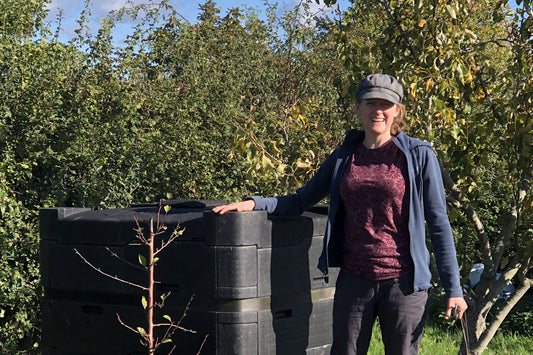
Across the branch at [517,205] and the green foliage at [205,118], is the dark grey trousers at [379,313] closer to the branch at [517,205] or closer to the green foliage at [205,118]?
the green foliage at [205,118]

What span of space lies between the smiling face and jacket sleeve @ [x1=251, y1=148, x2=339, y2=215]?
11.0 inches

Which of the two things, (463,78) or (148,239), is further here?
(463,78)

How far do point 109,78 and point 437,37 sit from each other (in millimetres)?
3018

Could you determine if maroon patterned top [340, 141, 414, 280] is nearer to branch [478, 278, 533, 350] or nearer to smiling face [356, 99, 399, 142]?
smiling face [356, 99, 399, 142]

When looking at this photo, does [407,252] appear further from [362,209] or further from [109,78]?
[109,78]

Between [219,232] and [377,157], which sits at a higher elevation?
[377,157]

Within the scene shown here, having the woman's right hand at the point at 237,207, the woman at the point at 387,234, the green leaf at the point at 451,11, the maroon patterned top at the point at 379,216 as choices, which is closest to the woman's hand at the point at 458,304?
the woman at the point at 387,234

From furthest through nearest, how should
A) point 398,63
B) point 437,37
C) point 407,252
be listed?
1. point 398,63
2. point 437,37
3. point 407,252

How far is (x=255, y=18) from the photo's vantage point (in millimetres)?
9969

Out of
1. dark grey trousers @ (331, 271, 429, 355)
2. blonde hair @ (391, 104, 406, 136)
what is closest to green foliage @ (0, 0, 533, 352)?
blonde hair @ (391, 104, 406, 136)

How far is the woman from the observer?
10.3 feet

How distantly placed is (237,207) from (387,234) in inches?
25.5

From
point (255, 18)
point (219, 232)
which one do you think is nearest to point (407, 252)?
point (219, 232)

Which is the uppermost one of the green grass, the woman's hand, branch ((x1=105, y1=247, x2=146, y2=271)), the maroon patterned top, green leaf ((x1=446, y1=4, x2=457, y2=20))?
green leaf ((x1=446, y1=4, x2=457, y2=20))
